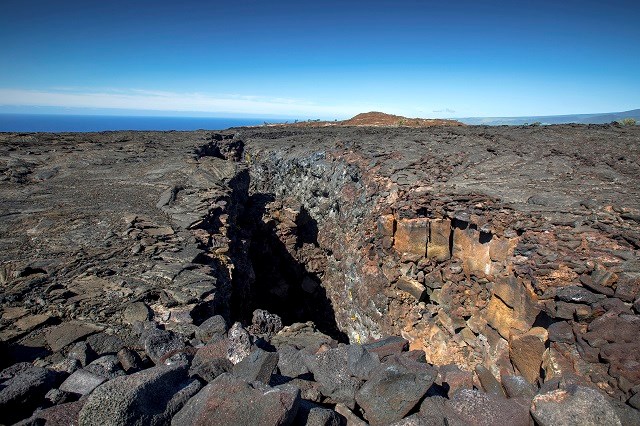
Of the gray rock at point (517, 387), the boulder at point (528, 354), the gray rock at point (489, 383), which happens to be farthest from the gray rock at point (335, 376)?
the boulder at point (528, 354)

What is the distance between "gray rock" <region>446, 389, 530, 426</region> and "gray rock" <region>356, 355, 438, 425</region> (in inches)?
11.1

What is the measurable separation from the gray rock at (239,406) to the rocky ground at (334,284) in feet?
0.05

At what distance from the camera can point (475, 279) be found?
23.8 ft

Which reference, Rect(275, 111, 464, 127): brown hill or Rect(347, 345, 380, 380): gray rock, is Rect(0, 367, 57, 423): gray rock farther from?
Rect(275, 111, 464, 127): brown hill

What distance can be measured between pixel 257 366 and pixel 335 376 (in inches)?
30.9

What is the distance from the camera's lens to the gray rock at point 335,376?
3391 mm

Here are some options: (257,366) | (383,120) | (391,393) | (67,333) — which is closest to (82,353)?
(67,333)

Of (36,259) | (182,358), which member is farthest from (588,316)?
(36,259)

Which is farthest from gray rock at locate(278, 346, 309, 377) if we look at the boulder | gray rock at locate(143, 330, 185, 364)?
the boulder

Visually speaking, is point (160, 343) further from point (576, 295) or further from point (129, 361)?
point (576, 295)

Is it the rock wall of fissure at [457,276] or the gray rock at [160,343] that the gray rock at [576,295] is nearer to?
the rock wall of fissure at [457,276]

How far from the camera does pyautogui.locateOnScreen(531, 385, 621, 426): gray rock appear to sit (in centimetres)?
272

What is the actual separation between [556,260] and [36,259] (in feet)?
27.3

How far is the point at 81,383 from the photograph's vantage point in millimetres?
3172
